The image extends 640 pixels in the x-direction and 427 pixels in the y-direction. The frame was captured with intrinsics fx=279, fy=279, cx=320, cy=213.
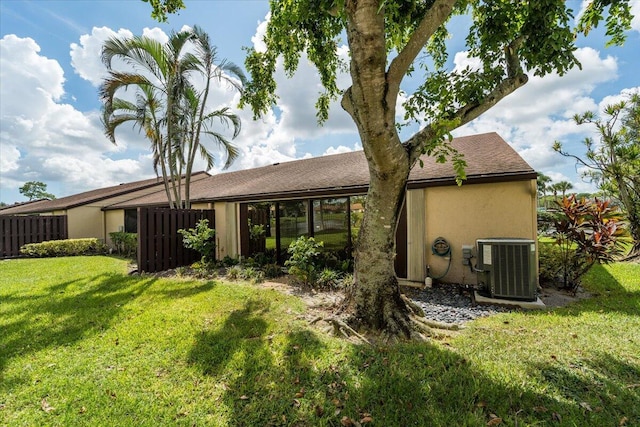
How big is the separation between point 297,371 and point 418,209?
203 inches

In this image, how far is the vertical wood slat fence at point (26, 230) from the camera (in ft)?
44.6

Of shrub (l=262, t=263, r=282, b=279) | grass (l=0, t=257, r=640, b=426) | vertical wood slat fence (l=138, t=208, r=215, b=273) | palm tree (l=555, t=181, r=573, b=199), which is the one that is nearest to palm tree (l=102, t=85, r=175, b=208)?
vertical wood slat fence (l=138, t=208, r=215, b=273)

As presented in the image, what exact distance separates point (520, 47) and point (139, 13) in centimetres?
735

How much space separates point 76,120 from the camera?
523 inches

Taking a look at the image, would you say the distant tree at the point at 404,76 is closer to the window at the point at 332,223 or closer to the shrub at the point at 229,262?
the window at the point at 332,223

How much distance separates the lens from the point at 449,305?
5570mm

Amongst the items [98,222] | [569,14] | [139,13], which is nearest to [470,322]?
[569,14]

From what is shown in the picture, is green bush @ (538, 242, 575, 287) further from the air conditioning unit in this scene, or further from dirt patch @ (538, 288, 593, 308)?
the air conditioning unit

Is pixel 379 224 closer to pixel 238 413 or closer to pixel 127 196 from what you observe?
pixel 238 413

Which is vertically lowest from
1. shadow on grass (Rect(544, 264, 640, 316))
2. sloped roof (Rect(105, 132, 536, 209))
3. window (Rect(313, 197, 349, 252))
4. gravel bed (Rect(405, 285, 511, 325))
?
gravel bed (Rect(405, 285, 511, 325))

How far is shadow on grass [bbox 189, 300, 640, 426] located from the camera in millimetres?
2418

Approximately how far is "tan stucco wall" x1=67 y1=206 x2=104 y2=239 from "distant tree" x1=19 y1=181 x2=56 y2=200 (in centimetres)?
6393

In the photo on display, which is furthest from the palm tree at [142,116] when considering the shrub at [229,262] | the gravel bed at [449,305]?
the gravel bed at [449,305]

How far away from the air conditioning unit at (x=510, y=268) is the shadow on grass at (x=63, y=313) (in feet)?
23.2
